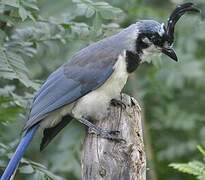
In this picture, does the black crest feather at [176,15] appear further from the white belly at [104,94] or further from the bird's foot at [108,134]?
the bird's foot at [108,134]

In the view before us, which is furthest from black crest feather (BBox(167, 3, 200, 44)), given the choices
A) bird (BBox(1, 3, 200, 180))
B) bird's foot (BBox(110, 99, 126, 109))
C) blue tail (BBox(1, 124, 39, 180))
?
blue tail (BBox(1, 124, 39, 180))

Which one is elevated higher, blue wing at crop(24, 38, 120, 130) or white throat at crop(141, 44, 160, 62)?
white throat at crop(141, 44, 160, 62)

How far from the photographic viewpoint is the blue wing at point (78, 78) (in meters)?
4.08

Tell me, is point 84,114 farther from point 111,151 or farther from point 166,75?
point 166,75

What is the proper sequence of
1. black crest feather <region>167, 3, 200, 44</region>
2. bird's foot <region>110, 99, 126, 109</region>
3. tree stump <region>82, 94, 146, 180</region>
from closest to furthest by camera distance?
tree stump <region>82, 94, 146, 180</region> → bird's foot <region>110, 99, 126, 109</region> → black crest feather <region>167, 3, 200, 44</region>

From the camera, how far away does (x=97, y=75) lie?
412cm

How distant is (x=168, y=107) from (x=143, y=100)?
0.68ft

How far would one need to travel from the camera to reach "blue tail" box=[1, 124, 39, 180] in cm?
376

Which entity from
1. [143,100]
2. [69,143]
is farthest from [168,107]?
[69,143]

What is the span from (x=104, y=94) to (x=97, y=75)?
0.35 feet

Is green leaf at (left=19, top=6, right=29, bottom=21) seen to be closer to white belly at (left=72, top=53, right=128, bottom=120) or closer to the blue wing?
the blue wing

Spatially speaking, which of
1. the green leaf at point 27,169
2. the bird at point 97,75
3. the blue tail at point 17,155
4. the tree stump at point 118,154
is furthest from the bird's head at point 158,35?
the green leaf at point 27,169

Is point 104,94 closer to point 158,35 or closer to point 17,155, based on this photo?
point 158,35

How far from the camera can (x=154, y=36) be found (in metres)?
4.11
